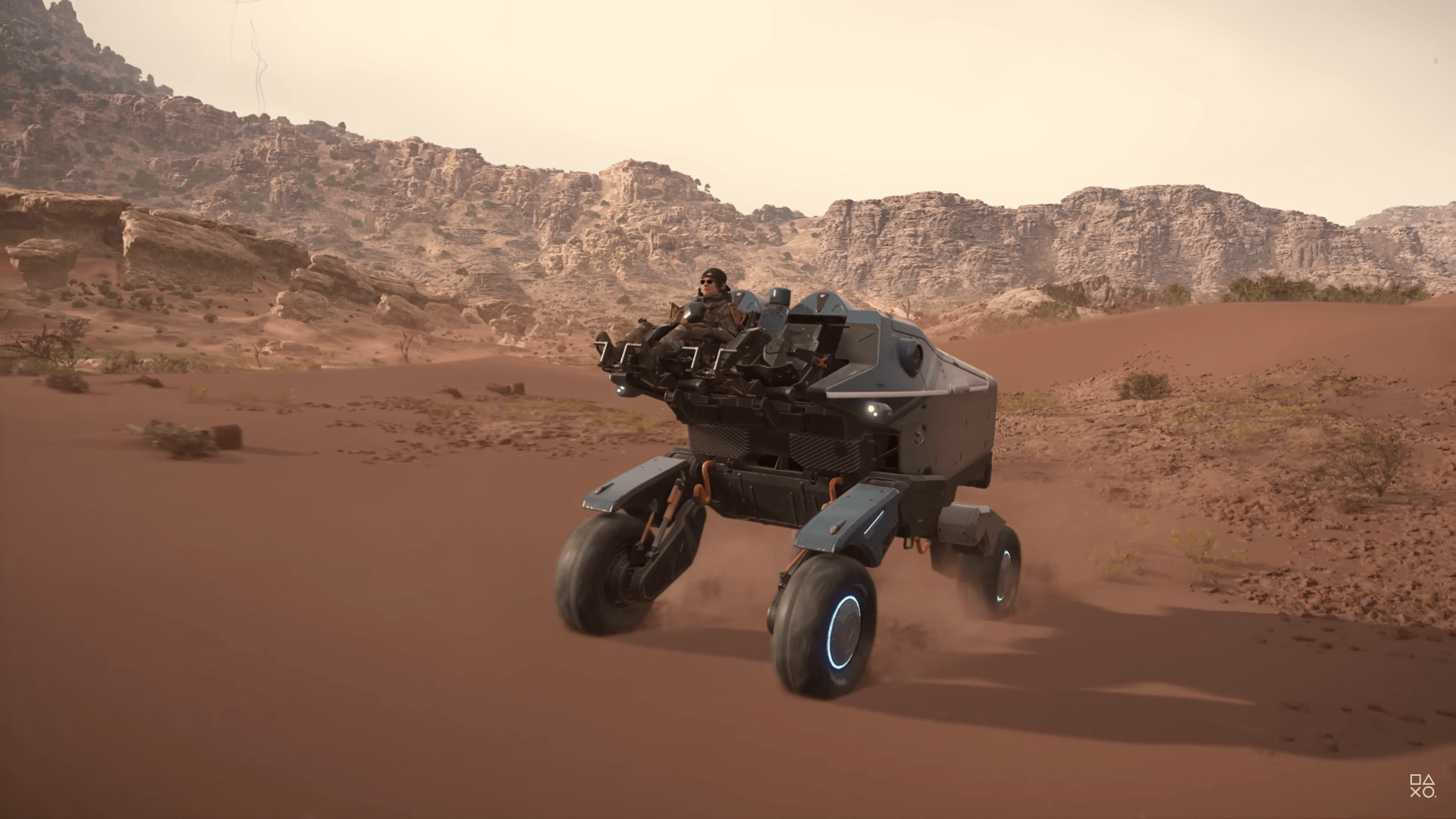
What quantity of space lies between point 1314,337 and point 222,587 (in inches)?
Result: 985

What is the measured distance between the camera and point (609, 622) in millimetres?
5996

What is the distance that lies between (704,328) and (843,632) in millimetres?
2423

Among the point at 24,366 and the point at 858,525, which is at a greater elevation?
the point at 858,525

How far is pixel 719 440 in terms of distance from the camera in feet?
21.0

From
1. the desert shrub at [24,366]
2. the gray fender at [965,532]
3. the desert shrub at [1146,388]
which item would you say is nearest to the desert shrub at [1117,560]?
the gray fender at [965,532]

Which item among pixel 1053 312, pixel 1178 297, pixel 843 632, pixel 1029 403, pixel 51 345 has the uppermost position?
pixel 1178 297

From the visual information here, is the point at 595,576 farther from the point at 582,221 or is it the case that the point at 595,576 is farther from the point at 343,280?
the point at 582,221

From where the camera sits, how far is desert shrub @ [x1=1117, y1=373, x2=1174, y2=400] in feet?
61.8

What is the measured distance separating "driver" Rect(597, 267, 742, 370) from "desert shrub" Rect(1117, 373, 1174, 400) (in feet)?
52.7

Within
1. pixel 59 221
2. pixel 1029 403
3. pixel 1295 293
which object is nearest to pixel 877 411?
pixel 1029 403

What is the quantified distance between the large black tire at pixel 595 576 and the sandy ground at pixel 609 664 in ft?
0.86

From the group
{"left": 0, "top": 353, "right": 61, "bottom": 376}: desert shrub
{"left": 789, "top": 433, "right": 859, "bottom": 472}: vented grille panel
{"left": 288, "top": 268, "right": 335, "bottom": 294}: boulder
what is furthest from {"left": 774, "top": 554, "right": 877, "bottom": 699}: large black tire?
{"left": 288, "top": 268, "right": 335, "bottom": 294}: boulder

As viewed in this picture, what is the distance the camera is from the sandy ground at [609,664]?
3986 mm

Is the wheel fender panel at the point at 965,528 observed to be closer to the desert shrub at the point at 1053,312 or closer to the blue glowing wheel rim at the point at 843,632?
the blue glowing wheel rim at the point at 843,632
